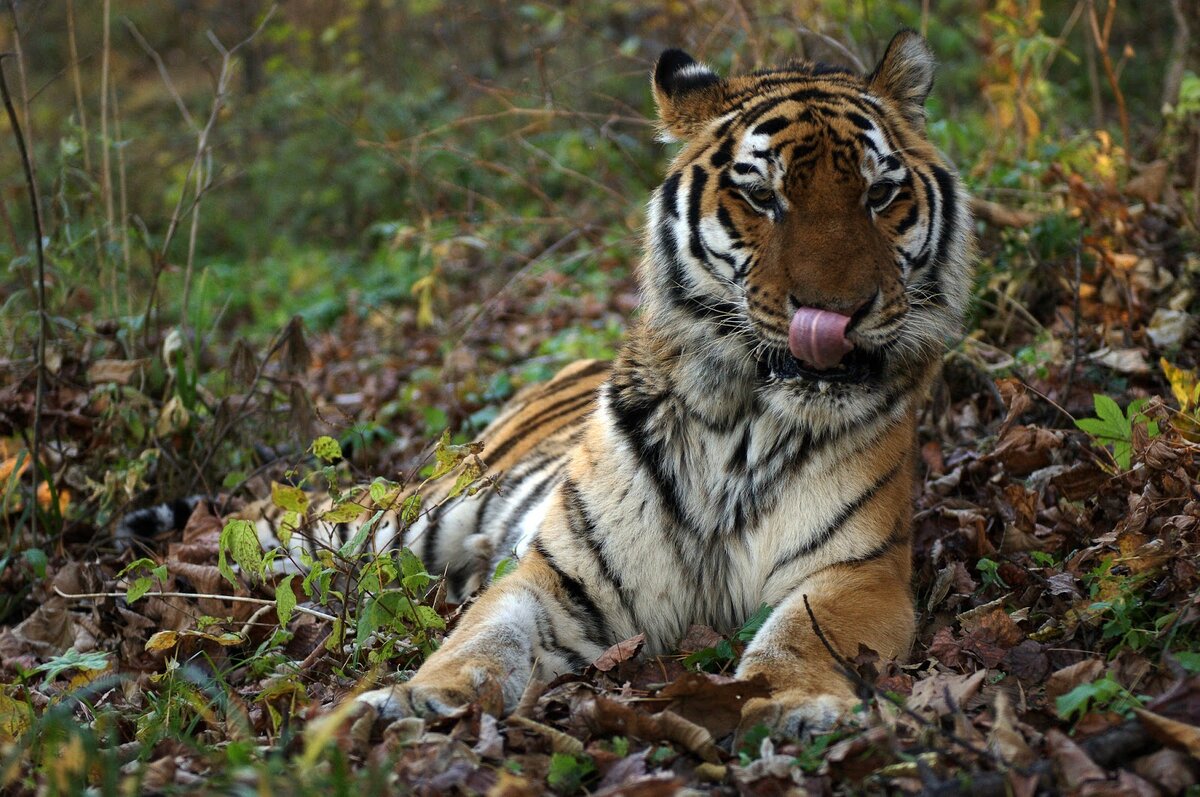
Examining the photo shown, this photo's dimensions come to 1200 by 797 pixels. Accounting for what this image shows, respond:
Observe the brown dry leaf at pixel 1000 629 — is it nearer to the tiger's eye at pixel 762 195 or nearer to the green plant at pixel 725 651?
the green plant at pixel 725 651

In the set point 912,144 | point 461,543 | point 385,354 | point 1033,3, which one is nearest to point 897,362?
point 912,144

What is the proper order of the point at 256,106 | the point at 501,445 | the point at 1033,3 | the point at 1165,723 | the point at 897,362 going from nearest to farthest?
the point at 1165,723 < the point at 897,362 < the point at 501,445 < the point at 1033,3 < the point at 256,106

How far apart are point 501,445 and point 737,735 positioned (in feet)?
8.25

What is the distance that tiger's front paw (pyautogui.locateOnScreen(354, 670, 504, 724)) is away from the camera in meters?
2.45

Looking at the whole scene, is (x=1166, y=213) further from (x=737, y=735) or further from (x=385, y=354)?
(x=385, y=354)

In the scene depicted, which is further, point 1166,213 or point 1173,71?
point 1173,71

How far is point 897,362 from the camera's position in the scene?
3.12 metres

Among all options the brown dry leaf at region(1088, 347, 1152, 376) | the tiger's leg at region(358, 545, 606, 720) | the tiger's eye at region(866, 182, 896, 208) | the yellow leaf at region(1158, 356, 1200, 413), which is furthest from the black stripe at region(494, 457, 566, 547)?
the brown dry leaf at region(1088, 347, 1152, 376)

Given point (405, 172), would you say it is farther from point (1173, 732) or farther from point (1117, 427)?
point (1173, 732)

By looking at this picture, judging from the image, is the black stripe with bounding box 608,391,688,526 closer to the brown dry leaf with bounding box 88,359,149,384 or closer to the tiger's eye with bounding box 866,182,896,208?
the tiger's eye with bounding box 866,182,896,208

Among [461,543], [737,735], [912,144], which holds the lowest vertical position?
[461,543]

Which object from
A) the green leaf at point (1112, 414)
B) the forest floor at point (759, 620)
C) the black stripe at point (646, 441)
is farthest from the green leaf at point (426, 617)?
the green leaf at point (1112, 414)

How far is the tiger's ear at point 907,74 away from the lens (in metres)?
3.36

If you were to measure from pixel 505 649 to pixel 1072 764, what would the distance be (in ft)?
4.39
